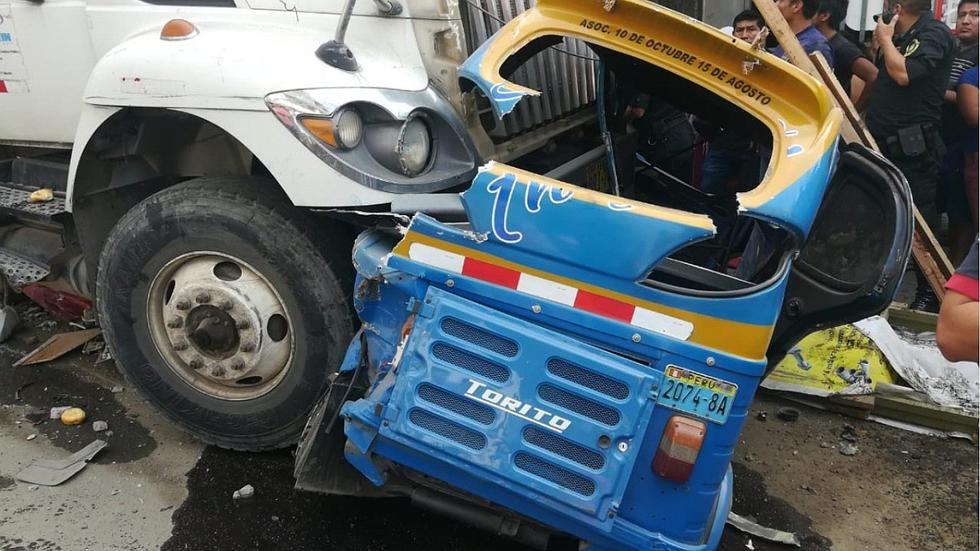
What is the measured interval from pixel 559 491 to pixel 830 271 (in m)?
1.15

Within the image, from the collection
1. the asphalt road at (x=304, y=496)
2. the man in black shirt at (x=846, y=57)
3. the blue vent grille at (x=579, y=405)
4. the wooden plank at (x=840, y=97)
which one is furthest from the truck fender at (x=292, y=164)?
the man in black shirt at (x=846, y=57)

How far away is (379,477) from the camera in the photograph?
8.36ft

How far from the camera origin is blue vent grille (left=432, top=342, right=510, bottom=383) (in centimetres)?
227

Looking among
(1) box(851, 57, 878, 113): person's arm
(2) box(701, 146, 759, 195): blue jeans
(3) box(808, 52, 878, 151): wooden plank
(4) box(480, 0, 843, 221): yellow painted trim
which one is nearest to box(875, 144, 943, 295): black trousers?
(3) box(808, 52, 878, 151): wooden plank

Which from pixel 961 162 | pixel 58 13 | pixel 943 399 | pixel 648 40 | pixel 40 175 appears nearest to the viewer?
pixel 648 40

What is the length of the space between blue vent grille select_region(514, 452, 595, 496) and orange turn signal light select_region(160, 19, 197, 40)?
203cm

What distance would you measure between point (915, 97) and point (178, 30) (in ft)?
14.3

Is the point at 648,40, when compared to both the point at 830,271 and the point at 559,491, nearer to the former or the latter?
the point at 830,271

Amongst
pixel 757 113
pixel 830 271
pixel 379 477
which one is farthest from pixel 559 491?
pixel 757 113

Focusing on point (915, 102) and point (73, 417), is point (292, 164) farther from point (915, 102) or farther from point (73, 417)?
point (915, 102)

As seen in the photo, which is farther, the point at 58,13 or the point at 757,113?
the point at 58,13

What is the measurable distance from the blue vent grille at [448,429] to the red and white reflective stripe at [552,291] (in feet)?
1.47

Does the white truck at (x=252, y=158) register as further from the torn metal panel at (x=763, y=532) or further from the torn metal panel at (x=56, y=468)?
the torn metal panel at (x=763, y=532)

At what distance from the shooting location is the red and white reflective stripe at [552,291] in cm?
219
